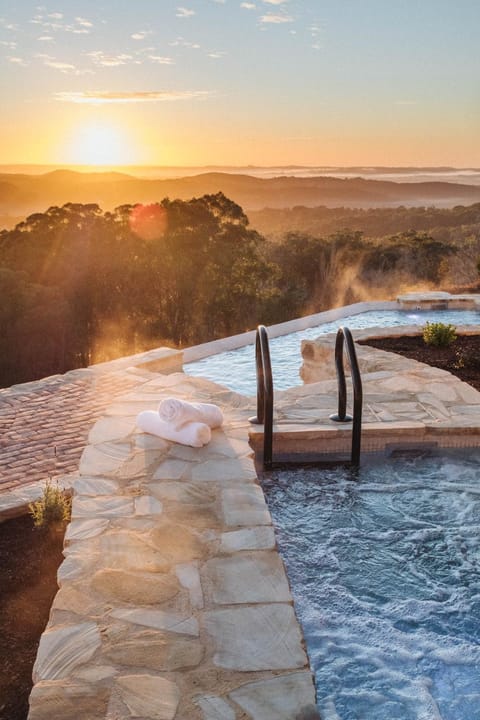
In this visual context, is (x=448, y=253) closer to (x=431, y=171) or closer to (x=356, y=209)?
(x=431, y=171)

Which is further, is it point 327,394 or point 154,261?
point 154,261

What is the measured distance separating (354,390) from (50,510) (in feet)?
6.22

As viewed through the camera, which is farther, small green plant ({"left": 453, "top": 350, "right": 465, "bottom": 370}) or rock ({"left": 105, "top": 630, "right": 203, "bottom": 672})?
small green plant ({"left": 453, "top": 350, "right": 465, "bottom": 370})

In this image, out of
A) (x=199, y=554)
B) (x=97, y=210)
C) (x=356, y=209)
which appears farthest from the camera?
(x=356, y=209)

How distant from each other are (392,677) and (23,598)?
1631mm

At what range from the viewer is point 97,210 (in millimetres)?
18609

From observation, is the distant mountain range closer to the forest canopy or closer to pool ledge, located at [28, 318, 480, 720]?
the forest canopy

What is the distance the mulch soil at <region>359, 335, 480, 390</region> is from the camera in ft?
21.0

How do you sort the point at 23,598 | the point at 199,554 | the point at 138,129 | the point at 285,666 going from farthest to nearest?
the point at 138,129 → the point at 23,598 → the point at 199,554 → the point at 285,666

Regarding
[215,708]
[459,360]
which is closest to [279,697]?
[215,708]

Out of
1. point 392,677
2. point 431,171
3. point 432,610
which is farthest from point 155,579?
point 431,171

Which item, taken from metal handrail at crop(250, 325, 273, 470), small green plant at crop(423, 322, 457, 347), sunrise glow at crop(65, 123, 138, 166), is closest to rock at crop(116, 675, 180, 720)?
metal handrail at crop(250, 325, 273, 470)

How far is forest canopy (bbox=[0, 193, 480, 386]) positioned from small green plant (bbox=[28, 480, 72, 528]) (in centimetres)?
1386

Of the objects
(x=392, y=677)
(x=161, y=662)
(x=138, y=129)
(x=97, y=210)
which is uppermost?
(x=138, y=129)
